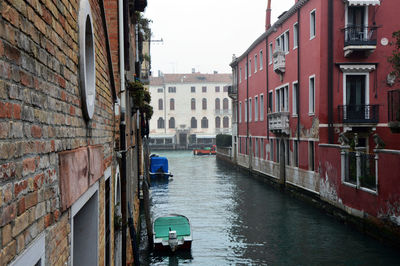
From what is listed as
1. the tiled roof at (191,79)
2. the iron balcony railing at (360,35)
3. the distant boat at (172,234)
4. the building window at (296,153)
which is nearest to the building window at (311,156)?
the building window at (296,153)

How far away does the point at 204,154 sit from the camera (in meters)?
50.6

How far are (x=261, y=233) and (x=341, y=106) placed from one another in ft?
19.7

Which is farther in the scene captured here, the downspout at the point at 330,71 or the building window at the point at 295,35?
the building window at the point at 295,35

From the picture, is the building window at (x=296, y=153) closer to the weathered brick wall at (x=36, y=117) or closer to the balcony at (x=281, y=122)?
the balcony at (x=281, y=122)

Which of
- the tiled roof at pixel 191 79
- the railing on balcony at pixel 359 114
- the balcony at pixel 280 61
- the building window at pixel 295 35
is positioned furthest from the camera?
the tiled roof at pixel 191 79

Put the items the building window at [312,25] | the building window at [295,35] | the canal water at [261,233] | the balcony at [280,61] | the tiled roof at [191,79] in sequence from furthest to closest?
the tiled roof at [191,79]
the balcony at [280,61]
the building window at [295,35]
the building window at [312,25]
the canal water at [261,233]

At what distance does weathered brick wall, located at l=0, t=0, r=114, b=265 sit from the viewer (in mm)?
1362

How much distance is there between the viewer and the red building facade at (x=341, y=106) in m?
12.0

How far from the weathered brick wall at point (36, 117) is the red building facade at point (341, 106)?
9841 mm

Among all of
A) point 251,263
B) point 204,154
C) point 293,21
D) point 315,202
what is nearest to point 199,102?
point 204,154

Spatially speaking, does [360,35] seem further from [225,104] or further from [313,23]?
[225,104]

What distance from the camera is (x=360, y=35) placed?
15664 mm

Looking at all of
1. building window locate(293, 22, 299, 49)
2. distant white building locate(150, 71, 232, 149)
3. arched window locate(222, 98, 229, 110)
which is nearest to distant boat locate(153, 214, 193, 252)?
building window locate(293, 22, 299, 49)

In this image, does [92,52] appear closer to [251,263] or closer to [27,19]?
[27,19]
